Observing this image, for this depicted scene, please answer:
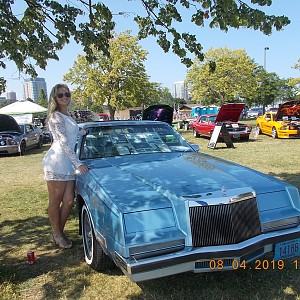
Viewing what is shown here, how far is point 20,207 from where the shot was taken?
6117mm

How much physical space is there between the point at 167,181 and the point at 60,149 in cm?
143

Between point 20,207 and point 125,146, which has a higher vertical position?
point 125,146

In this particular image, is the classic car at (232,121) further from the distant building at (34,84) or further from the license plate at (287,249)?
the license plate at (287,249)

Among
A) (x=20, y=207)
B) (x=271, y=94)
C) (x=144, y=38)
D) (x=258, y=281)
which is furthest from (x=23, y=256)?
(x=271, y=94)

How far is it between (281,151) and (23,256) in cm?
1023

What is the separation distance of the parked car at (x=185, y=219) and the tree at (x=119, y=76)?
79.5 feet

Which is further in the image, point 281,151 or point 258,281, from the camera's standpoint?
point 281,151

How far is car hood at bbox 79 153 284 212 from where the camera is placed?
109 inches

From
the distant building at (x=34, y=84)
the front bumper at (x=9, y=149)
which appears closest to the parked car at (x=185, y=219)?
the distant building at (x=34, y=84)

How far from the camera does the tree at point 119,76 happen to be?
1054 inches

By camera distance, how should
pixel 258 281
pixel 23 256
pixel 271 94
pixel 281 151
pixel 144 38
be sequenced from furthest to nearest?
pixel 271 94 < pixel 281 151 < pixel 144 38 < pixel 23 256 < pixel 258 281

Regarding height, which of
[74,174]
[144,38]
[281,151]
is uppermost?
[144,38]

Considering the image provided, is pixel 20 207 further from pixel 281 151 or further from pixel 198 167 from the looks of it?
pixel 281 151

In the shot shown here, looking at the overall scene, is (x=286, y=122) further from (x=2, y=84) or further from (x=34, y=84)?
(x=2, y=84)
